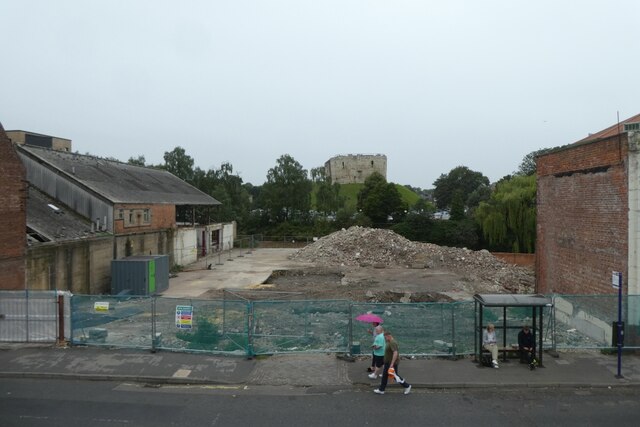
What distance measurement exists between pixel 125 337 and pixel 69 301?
6.37 feet

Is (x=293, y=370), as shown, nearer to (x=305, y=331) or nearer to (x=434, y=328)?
(x=305, y=331)

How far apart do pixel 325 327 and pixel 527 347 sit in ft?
18.0

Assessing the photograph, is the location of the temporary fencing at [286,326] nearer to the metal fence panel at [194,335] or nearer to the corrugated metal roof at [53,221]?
the metal fence panel at [194,335]

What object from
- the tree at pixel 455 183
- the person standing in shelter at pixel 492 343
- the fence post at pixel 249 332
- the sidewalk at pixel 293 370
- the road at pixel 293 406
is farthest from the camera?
the tree at pixel 455 183

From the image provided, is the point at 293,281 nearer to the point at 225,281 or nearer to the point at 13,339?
the point at 225,281

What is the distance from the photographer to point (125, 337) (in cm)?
1390

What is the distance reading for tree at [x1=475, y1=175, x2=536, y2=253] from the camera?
1875 inches

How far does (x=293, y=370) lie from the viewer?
39.4 feet

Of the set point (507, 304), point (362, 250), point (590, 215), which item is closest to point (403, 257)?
point (362, 250)

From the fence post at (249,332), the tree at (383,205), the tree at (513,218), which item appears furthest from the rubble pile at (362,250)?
the fence post at (249,332)

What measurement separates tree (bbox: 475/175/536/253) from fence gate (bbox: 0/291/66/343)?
4373 centimetres

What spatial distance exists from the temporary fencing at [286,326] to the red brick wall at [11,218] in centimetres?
522

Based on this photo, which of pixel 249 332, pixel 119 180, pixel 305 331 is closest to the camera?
pixel 249 332

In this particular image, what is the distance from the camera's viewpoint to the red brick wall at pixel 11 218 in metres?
18.2
